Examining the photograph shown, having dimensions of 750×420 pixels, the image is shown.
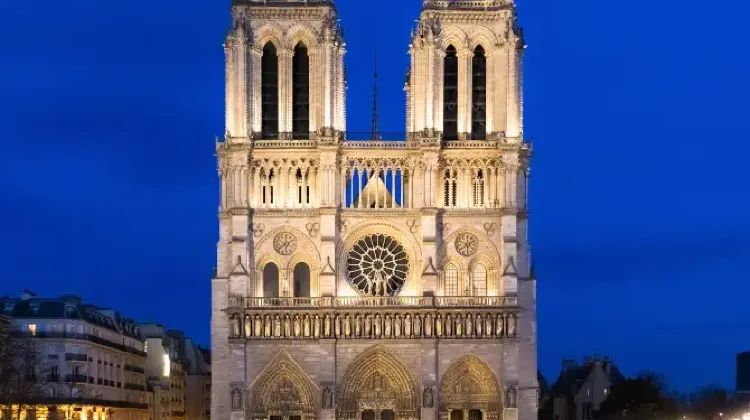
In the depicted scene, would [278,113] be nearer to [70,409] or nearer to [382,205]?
[382,205]

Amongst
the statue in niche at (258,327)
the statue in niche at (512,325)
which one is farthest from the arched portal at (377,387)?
the statue in niche at (512,325)

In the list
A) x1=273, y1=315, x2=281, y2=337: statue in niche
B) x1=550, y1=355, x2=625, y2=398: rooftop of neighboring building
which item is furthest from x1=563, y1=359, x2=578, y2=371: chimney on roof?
x1=273, y1=315, x2=281, y2=337: statue in niche

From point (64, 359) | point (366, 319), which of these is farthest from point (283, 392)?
point (64, 359)

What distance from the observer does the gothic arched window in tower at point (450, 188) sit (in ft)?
268

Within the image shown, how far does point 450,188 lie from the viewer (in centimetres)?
8188

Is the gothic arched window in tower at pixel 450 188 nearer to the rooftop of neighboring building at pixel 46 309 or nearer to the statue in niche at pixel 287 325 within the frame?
the statue in niche at pixel 287 325

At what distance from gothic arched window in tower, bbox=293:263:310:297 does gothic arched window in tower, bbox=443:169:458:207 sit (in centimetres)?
774

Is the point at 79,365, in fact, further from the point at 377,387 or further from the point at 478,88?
the point at 478,88

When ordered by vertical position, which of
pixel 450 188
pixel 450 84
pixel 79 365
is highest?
pixel 450 84

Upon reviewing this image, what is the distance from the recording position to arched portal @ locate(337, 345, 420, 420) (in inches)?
3123

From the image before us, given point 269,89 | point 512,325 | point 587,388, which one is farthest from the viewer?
point 587,388

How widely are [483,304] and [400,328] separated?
14.0ft

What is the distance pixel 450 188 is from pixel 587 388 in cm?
3158

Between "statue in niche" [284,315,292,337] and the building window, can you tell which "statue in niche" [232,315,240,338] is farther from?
the building window
